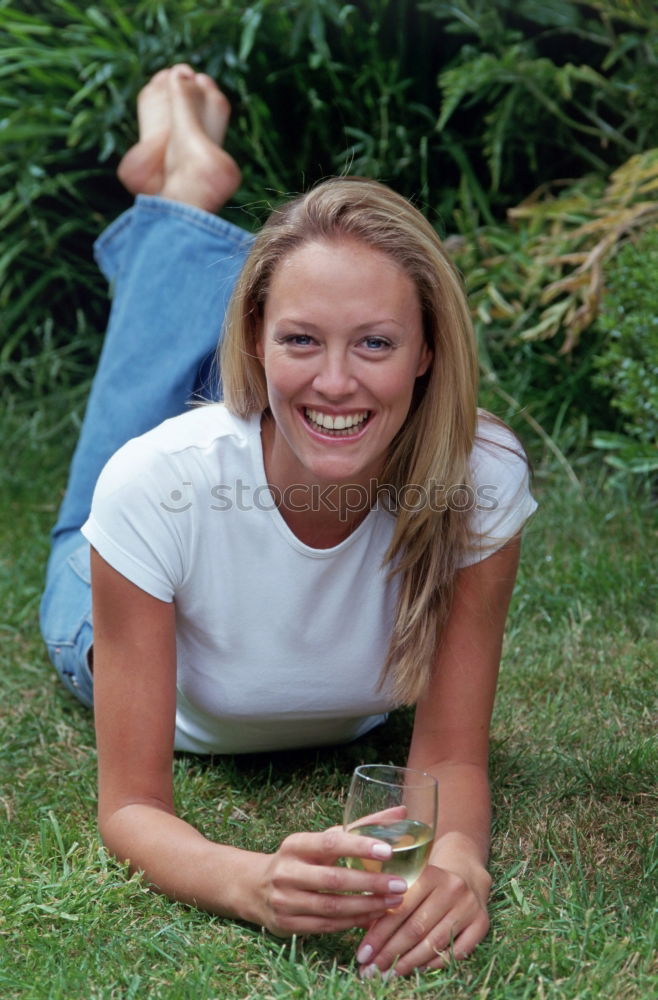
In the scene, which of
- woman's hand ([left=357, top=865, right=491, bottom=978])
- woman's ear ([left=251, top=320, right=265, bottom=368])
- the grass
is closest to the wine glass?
woman's hand ([left=357, top=865, right=491, bottom=978])

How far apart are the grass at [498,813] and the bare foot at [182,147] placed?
115cm

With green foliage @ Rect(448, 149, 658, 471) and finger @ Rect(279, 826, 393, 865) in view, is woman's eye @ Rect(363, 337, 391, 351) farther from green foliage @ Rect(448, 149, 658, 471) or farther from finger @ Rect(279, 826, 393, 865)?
green foliage @ Rect(448, 149, 658, 471)

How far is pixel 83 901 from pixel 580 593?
169 cm

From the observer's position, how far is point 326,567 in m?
2.28

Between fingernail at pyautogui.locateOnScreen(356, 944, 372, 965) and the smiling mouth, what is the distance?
2.60 feet

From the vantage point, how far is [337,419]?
6.78 feet

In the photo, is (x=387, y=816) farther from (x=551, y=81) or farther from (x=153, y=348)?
(x=551, y=81)

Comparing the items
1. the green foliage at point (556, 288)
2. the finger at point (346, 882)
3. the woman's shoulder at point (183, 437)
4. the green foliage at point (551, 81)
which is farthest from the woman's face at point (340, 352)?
the green foliage at point (551, 81)

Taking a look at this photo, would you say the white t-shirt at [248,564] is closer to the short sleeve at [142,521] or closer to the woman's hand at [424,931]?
the short sleeve at [142,521]

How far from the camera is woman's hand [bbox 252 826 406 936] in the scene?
1714 millimetres

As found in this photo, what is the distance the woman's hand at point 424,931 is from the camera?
1856 millimetres

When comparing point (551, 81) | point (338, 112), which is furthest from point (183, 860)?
point (338, 112)

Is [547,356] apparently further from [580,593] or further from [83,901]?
[83,901]

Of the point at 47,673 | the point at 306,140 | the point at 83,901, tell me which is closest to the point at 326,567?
the point at 83,901
